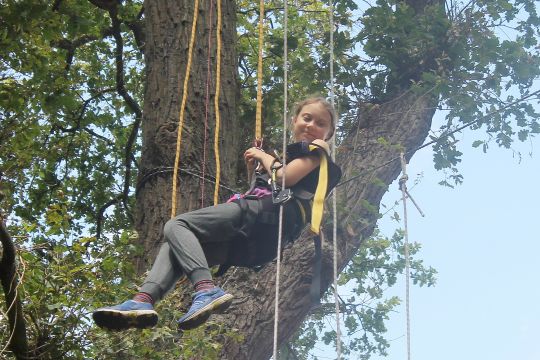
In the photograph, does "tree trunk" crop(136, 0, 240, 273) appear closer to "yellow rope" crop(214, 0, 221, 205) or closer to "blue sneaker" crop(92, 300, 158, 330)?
"yellow rope" crop(214, 0, 221, 205)

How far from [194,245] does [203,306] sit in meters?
0.34

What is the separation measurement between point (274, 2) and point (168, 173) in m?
4.30

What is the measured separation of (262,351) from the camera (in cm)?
561

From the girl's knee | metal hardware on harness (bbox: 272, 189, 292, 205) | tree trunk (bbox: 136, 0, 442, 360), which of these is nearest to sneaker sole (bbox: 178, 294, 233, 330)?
the girl's knee

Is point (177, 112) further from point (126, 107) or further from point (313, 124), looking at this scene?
point (126, 107)

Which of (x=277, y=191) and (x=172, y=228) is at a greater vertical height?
(x=277, y=191)

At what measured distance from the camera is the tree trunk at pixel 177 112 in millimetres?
5441

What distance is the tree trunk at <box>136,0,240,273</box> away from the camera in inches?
214

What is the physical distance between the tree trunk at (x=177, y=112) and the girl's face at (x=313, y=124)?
0.74 meters

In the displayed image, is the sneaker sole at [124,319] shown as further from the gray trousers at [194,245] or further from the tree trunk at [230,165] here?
the tree trunk at [230,165]

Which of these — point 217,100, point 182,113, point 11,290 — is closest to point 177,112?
point 182,113

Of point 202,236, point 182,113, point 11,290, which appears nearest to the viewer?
point 11,290

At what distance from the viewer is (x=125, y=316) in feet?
13.3

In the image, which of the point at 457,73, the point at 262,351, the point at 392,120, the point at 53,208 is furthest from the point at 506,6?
the point at 53,208
